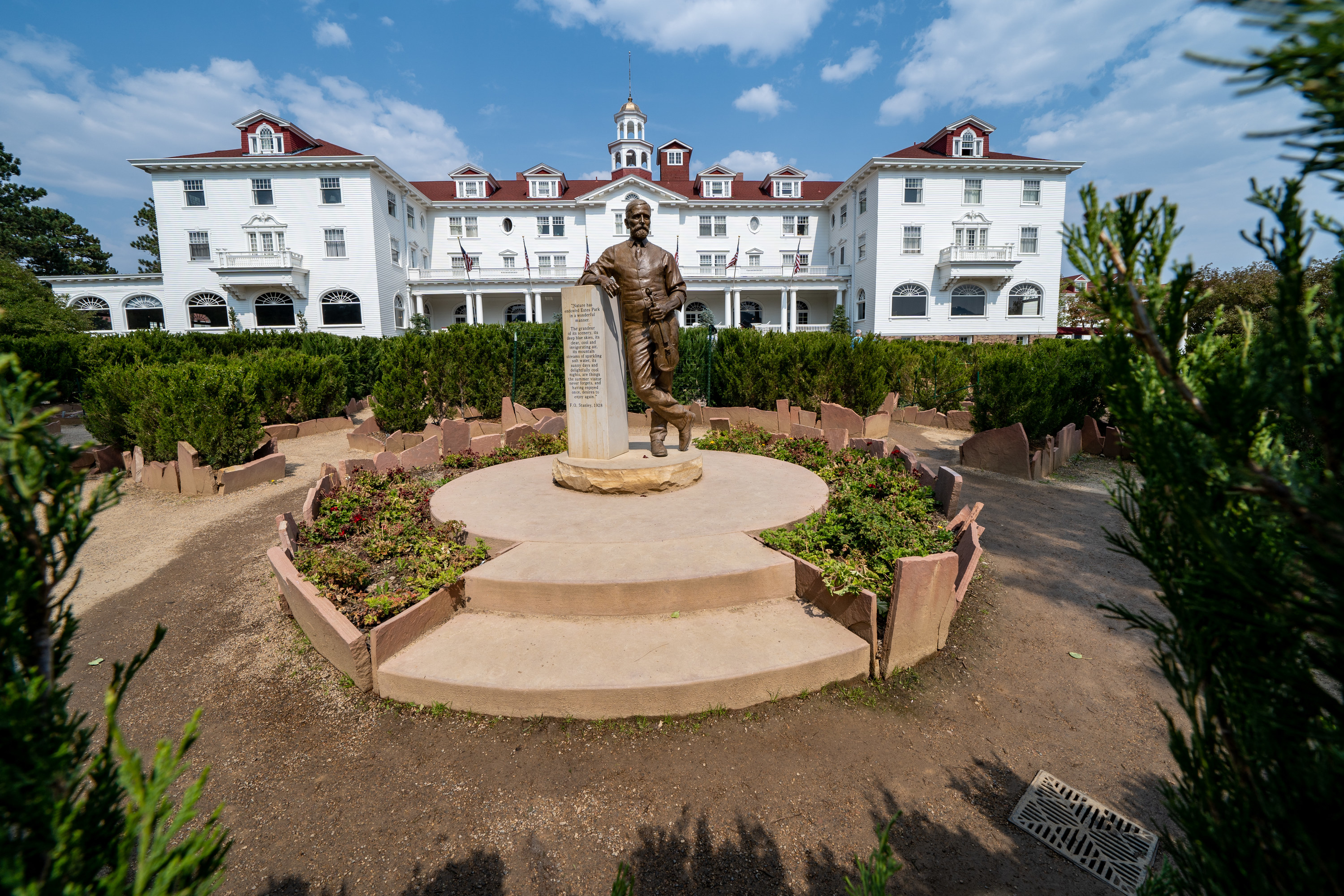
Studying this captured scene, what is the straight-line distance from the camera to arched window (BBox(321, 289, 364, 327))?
3584 cm

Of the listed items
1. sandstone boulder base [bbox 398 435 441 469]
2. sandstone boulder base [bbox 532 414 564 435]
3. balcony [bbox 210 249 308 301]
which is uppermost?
balcony [bbox 210 249 308 301]

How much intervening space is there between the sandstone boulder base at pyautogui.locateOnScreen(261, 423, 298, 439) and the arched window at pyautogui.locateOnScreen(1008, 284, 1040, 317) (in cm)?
4027

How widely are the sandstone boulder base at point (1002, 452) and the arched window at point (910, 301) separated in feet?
95.3

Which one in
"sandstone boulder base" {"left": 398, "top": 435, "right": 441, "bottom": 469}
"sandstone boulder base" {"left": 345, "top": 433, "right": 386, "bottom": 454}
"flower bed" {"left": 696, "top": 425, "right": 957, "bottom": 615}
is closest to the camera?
"flower bed" {"left": 696, "top": 425, "right": 957, "bottom": 615}

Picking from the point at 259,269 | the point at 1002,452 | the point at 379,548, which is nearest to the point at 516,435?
the point at 379,548

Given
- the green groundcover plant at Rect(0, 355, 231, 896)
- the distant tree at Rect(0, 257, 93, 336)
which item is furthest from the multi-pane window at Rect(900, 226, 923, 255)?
the distant tree at Rect(0, 257, 93, 336)

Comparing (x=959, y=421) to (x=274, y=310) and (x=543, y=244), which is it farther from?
(x=274, y=310)

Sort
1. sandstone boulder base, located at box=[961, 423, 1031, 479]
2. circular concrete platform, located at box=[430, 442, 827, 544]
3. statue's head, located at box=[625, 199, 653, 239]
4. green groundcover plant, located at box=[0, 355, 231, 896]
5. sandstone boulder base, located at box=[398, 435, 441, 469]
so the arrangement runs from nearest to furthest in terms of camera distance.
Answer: green groundcover plant, located at box=[0, 355, 231, 896] < circular concrete platform, located at box=[430, 442, 827, 544] < statue's head, located at box=[625, 199, 653, 239] < sandstone boulder base, located at box=[398, 435, 441, 469] < sandstone boulder base, located at box=[961, 423, 1031, 479]

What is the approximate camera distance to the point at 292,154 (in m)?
35.8

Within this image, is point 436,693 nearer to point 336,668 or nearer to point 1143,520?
point 336,668

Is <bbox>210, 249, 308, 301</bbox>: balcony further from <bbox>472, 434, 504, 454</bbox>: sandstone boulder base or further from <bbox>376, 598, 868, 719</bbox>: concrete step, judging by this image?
<bbox>376, 598, 868, 719</bbox>: concrete step

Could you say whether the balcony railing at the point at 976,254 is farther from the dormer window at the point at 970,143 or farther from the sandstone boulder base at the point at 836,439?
the sandstone boulder base at the point at 836,439

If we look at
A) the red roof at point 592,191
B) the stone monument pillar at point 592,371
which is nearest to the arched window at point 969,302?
the red roof at point 592,191

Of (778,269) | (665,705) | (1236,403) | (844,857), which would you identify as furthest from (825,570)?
(778,269)
